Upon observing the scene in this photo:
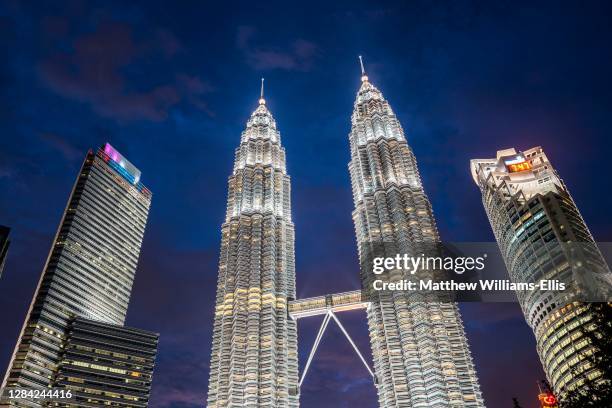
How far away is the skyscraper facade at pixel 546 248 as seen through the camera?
122 meters

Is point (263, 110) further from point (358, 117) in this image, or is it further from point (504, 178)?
A: point (504, 178)

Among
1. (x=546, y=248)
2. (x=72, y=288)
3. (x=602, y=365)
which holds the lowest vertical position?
(x=602, y=365)

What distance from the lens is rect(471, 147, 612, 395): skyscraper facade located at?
122150 millimetres

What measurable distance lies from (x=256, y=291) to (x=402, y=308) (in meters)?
38.4

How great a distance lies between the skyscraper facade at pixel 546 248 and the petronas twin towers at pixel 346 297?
94.3ft

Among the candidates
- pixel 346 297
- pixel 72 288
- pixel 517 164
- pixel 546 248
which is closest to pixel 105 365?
pixel 72 288

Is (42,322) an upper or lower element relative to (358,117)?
lower

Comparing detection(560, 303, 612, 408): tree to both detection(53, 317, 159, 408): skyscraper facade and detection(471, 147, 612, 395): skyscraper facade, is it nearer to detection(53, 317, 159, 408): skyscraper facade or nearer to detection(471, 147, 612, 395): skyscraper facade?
detection(471, 147, 612, 395): skyscraper facade

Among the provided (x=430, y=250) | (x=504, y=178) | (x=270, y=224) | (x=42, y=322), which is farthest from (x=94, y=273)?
(x=504, y=178)

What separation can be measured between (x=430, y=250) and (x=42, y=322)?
118 meters

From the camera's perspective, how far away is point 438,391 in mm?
104250

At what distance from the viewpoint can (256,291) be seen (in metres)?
132

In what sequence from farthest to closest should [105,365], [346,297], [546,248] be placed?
[105,365], [346,297], [546,248]

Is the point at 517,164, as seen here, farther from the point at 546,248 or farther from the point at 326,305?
the point at 326,305
